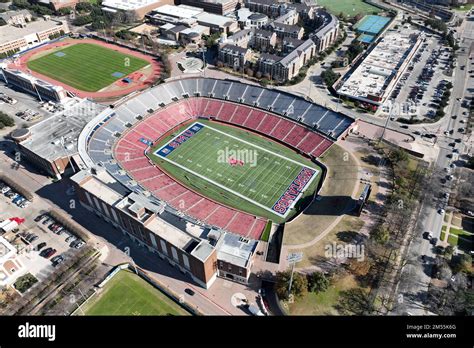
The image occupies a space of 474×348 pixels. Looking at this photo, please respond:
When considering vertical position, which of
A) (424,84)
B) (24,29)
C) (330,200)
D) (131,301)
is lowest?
(131,301)

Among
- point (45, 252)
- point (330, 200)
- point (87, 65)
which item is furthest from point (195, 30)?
point (45, 252)

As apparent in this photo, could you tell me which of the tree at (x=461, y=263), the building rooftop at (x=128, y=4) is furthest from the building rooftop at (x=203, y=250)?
the building rooftop at (x=128, y=4)

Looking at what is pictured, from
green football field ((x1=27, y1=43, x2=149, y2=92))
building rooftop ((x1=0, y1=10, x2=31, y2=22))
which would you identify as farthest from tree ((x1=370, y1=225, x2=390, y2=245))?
building rooftop ((x1=0, y1=10, x2=31, y2=22))

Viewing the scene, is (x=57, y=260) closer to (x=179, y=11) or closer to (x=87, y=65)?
(x=87, y=65)

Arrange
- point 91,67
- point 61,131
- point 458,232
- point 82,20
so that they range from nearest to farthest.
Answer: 1. point 458,232
2. point 61,131
3. point 91,67
4. point 82,20

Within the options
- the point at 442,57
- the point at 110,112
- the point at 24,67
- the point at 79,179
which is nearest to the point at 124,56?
the point at 24,67

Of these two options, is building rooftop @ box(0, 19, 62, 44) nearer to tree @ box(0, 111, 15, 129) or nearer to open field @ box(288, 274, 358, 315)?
tree @ box(0, 111, 15, 129)

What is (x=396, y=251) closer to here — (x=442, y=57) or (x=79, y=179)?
(x=79, y=179)

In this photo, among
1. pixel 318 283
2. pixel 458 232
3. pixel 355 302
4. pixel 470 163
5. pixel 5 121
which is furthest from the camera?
pixel 5 121
